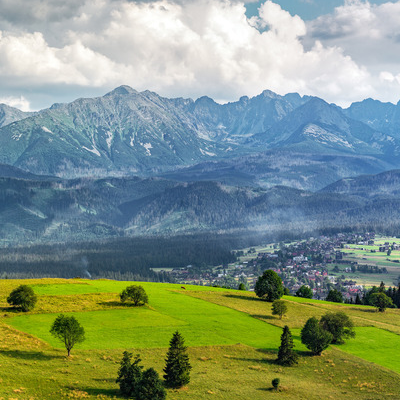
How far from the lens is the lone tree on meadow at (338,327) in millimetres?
115625

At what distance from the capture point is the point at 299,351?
105938 mm

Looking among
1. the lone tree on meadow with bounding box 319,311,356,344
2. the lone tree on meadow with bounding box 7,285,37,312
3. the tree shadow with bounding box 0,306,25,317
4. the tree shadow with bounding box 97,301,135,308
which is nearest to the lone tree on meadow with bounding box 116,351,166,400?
the lone tree on meadow with bounding box 7,285,37,312

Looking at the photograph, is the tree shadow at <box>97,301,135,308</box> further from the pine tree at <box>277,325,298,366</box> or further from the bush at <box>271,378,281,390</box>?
the bush at <box>271,378,281,390</box>

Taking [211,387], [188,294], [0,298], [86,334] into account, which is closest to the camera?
[211,387]

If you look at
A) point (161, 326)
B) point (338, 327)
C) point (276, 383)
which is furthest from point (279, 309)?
point (276, 383)

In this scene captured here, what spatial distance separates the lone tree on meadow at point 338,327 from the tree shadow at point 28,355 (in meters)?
63.3

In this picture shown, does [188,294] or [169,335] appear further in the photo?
[188,294]

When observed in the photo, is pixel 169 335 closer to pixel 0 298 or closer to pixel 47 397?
pixel 47 397

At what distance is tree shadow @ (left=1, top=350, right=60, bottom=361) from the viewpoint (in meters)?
82.3

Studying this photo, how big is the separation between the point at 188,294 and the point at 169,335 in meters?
53.0

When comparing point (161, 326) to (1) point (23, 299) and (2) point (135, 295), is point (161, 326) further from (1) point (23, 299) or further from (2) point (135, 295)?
(1) point (23, 299)

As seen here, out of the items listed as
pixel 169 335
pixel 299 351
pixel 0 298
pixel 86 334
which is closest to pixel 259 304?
pixel 299 351

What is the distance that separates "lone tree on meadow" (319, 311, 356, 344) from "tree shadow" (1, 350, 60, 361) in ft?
208

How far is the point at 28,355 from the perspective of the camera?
274 feet
